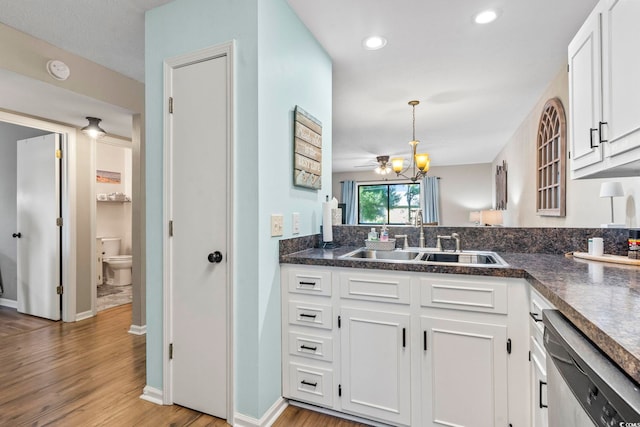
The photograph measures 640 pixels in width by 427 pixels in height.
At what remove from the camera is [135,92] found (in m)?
2.96

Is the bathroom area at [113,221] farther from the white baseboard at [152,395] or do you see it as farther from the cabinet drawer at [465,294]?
the cabinet drawer at [465,294]

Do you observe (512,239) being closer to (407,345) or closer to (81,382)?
(407,345)

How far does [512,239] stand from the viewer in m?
1.98

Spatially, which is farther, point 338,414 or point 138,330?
point 138,330

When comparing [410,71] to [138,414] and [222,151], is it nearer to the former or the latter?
[222,151]

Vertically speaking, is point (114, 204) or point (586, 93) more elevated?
point (586, 93)

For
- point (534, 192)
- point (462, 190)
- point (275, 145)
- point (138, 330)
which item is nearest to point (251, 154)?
point (275, 145)

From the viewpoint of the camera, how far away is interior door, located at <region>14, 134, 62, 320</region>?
332 centimetres

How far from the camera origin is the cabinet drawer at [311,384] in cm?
171

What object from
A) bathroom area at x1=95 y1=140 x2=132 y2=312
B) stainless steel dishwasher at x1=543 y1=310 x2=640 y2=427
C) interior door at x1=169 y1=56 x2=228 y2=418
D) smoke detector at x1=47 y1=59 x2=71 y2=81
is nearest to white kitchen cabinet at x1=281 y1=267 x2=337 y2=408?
interior door at x1=169 y1=56 x2=228 y2=418

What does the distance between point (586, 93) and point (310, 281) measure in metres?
1.64

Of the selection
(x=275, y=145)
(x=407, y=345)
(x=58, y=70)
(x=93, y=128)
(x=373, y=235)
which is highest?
(x=58, y=70)

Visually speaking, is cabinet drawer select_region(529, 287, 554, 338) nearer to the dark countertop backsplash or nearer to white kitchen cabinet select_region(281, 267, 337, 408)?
the dark countertop backsplash

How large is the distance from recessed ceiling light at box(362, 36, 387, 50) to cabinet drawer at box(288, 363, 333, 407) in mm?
2182
